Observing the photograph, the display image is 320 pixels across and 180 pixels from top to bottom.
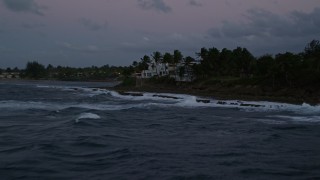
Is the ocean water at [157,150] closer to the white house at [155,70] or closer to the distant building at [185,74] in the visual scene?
the distant building at [185,74]

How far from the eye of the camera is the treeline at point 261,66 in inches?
2640

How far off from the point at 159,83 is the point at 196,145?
9063 cm

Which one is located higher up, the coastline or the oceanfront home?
the oceanfront home

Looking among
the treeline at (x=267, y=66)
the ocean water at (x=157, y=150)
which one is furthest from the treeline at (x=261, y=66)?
the ocean water at (x=157, y=150)

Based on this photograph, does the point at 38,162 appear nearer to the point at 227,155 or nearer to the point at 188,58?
the point at 227,155

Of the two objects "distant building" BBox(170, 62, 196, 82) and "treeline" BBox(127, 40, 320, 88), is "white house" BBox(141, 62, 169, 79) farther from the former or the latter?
"distant building" BBox(170, 62, 196, 82)

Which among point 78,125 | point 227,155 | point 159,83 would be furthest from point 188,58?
point 227,155

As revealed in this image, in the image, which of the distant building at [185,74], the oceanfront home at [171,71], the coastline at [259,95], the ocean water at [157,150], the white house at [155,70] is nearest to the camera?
the ocean water at [157,150]

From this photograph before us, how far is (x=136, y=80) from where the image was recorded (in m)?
117

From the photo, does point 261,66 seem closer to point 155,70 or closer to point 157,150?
point 155,70

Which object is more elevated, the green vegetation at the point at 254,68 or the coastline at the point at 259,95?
the green vegetation at the point at 254,68

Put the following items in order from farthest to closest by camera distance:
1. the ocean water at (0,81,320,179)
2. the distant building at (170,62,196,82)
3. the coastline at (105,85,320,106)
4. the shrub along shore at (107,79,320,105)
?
the distant building at (170,62,196,82) < the shrub along shore at (107,79,320,105) < the coastline at (105,85,320,106) < the ocean water at (0,81,320,179)

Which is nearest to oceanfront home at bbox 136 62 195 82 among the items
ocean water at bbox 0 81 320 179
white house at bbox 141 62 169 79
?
white house at bbox 141 62 169 79

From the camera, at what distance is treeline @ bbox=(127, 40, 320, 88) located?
67.1m
